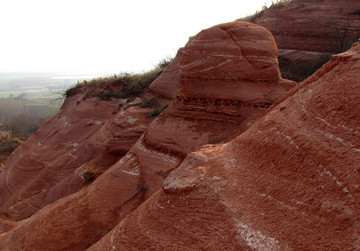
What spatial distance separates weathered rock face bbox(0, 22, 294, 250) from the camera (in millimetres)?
5902

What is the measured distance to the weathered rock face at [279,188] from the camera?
2221mm

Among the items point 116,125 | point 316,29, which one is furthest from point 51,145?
point 316,29

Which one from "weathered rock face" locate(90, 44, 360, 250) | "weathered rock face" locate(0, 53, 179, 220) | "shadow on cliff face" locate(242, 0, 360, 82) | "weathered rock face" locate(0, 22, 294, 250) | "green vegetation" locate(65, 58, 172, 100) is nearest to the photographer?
"weathered rock face" locate(90, 44, 360, 250)

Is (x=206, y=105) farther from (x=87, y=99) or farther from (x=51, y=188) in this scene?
(x=87, y=99)

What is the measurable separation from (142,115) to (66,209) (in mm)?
5178

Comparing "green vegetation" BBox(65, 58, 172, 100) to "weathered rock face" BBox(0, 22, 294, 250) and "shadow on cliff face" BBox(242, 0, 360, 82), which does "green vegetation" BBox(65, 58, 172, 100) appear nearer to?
"shadow on cliff face" BBox(242, 0, 360, 82)

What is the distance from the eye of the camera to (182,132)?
21.3ft

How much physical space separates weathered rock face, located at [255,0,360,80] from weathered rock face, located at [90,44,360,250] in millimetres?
11364

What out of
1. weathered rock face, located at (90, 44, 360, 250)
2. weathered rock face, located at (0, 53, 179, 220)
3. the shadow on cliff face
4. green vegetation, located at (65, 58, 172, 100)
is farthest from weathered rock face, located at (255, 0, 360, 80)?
weathered rock face, located at (90, 44, 360, 250)

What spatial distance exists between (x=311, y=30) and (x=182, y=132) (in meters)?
12.3

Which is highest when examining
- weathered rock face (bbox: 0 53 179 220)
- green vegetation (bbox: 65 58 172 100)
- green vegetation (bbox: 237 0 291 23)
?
green vegetation (bbox: 237 0 291 23)

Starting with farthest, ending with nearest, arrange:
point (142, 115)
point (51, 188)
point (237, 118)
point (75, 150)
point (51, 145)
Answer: point (51, 145)
point (75, 150)
point (142, 115)
point (51, 188)
point (237, 118)

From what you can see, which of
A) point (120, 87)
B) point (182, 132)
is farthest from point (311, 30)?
point (182, 132)

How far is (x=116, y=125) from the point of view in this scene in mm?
10430
